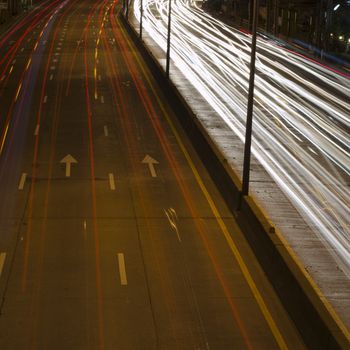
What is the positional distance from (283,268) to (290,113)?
23.1 meters

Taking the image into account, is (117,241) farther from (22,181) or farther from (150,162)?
(150,162)

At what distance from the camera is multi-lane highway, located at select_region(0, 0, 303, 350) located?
14.4 metres

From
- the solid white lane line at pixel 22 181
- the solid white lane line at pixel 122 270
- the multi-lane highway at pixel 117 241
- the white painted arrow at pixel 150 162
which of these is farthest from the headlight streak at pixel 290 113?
the solid white lane line at pixel 22 181

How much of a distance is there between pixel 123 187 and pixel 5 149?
6409mm

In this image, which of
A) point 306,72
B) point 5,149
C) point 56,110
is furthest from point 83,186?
point 306,72

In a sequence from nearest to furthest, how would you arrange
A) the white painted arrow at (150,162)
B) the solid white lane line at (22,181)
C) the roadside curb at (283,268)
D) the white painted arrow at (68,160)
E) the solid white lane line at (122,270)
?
1. the roadside curb at (283,268)
2. the solid white lane line at (122,270)
3. the solid white lane line at (22,181)
4. the white painted arrow at (150,162)
5. the white painted arrow at (68,160)

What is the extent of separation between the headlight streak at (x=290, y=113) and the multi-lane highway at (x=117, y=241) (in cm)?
245

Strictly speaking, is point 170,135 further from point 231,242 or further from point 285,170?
point 231,242

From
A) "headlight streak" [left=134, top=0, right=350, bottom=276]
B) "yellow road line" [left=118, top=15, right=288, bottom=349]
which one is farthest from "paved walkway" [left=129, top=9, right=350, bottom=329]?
"yellow road line" [left=118, top=15, right=288, bottom=349]

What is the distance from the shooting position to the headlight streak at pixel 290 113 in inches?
896

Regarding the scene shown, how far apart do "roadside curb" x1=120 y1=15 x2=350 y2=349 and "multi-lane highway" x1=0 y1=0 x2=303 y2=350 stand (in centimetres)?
33

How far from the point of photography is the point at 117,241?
19.5m

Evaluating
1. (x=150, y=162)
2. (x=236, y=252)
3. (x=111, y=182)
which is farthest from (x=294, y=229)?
(x=150, y=162)

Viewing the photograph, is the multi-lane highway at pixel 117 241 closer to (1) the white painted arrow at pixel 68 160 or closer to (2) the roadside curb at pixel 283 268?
(1) the white painted arrow at pixel 68 160
